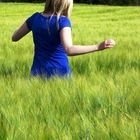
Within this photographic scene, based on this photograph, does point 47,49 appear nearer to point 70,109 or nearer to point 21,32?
point 21,32

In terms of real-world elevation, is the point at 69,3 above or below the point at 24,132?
above

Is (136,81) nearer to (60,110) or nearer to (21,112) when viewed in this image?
(60,110)

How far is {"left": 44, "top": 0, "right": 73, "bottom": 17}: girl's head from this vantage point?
3139 mm

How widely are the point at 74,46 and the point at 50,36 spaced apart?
0.41 m

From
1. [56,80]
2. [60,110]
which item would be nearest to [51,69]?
[56,80]

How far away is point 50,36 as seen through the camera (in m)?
3.37

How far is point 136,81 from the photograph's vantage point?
2.65 m

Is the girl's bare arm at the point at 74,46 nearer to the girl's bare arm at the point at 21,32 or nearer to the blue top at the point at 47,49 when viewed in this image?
the blue top at the point at 47,49

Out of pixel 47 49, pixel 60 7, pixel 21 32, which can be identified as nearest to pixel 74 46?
pixel 60 7

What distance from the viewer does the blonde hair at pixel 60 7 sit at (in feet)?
10.3

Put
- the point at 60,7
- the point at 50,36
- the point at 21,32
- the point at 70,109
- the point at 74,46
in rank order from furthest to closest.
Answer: the point at 21,32
the point at 50,36
the point at 60,7
the point at 74,46
the point at 70,109

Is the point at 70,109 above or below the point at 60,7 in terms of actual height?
below

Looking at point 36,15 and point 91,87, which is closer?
point 91,87

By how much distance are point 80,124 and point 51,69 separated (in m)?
1.55
